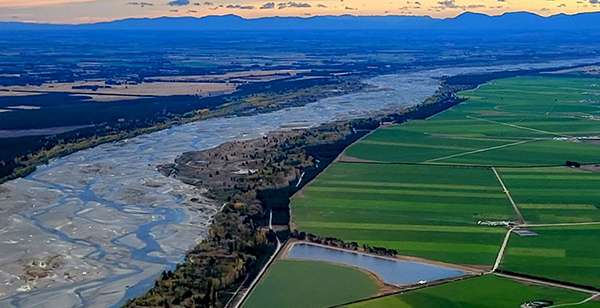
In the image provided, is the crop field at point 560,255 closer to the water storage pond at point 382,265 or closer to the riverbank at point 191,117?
the water storage pond at point 382,265

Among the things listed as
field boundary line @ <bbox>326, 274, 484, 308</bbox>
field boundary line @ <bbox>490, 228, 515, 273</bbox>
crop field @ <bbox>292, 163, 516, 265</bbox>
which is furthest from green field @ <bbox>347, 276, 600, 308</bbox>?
crop field @ <bbox>292, 163, 516, 265</bbox>

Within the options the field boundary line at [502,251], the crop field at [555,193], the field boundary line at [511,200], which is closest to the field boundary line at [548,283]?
the field boundary line at [502,251]

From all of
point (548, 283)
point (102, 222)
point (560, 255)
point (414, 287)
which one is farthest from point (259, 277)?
point (560, 255)

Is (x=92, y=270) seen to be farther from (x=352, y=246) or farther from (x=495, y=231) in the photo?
(x=495, y=231)

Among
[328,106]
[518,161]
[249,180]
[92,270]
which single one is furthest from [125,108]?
[92,270]

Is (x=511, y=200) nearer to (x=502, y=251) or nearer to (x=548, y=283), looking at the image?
(x=502, y=251)

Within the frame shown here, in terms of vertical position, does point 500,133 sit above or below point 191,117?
above

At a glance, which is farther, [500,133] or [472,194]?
[500,133]
